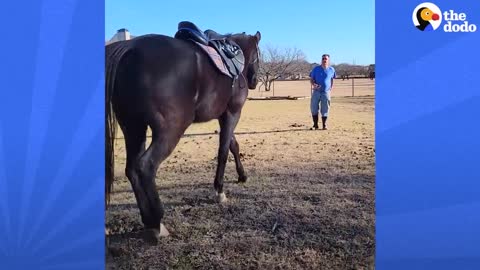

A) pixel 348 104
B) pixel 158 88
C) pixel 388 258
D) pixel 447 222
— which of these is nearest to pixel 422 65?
pixel 348 104

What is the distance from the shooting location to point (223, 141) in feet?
8.52

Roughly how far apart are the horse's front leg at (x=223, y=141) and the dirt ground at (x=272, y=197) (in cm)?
4

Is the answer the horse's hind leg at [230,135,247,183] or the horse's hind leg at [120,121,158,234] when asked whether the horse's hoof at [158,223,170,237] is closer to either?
the horse's hind leg at [120,121,158,234]

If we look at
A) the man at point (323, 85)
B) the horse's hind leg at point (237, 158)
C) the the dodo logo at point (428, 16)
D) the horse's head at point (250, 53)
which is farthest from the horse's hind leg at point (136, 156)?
the the dodo logo at point (428, 16)

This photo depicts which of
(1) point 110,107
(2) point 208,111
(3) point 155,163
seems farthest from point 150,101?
(2) point 208,111

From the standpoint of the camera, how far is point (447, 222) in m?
2.31

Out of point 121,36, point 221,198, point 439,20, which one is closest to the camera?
point 439,20

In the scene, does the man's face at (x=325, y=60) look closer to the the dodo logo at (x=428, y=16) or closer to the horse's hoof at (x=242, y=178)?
the the dodo logo at (x=428, y=16)

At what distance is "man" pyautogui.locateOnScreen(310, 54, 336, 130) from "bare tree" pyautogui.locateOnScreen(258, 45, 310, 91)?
0.06 meters

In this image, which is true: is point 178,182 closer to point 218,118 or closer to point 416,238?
point 218,118

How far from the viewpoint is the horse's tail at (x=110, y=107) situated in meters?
2.27

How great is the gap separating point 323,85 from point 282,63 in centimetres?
24

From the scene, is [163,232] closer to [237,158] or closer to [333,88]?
[237,158]

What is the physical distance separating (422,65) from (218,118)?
1.08 metres
